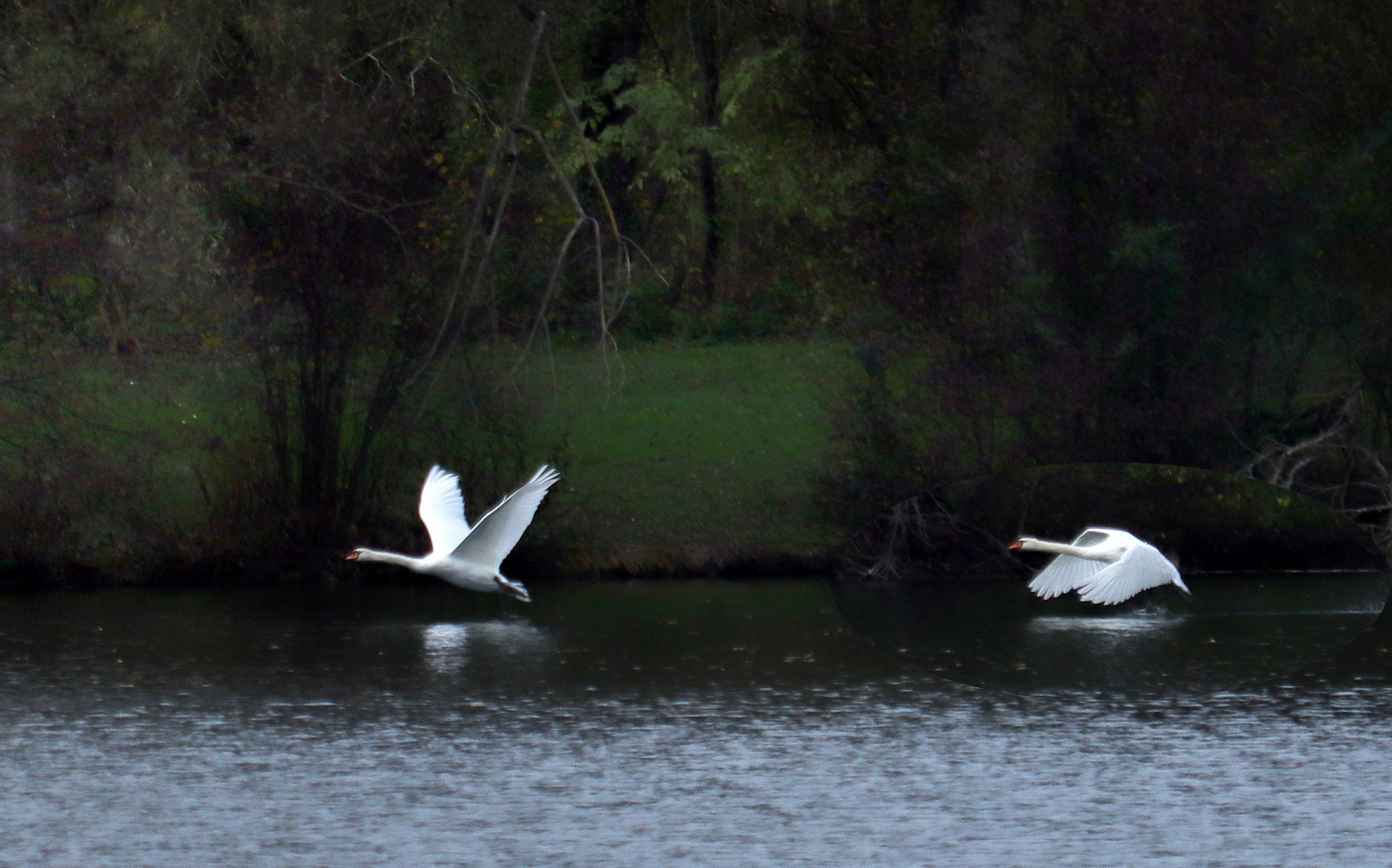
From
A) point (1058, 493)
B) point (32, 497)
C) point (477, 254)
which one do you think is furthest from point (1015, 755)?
point (32, 497)

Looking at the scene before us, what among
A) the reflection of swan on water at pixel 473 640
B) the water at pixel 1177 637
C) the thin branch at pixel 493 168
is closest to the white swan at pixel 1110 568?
the water at pixel 1177 637

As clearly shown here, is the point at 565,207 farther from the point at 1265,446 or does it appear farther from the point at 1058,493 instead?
the point at 1265,446

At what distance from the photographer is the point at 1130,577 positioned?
15.3 meters

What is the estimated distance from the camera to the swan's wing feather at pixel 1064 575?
1548 cm

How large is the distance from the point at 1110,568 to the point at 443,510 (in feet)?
20.4

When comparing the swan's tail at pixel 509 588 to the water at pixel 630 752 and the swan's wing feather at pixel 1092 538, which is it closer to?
the water at pixel 630 752

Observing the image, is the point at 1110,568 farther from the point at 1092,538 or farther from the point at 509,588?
the point at 509,588

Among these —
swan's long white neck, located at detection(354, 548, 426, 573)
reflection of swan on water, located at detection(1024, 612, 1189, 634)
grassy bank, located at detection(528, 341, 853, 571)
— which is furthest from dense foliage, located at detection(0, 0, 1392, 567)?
reflection of swan on water, located at detection(1024, 612, 1189, 634)

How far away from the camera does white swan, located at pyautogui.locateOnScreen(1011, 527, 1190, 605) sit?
1519 centimetres

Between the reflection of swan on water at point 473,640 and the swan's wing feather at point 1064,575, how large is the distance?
4.11m

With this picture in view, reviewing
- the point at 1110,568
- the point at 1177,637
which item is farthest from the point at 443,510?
the point at 1177,637

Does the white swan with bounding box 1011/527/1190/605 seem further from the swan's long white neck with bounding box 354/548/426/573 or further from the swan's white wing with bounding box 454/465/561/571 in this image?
the swan's long white neck with bounding box 354/548/426/573

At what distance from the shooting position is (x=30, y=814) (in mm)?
11703

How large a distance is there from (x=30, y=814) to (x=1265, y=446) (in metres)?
13.0
